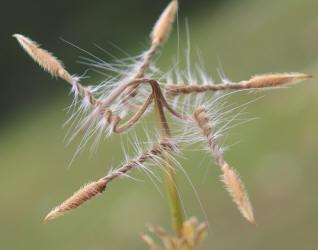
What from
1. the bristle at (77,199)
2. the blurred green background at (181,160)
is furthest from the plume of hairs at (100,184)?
the blurred green background at (181,160)

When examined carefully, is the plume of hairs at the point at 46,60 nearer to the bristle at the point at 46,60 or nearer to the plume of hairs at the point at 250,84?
the bristle at the point at 46,60

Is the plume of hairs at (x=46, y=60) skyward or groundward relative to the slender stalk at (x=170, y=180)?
skyward

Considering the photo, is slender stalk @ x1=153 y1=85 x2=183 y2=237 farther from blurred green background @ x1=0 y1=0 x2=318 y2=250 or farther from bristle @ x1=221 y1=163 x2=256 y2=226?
blurred green background @ x1=0 y1=0 x2=318 y2=250

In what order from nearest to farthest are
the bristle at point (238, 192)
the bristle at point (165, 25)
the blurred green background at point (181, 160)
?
the bristle at point (238, 192) < the bristle at point (165, 25) < the blurred green background at point (181, 160)

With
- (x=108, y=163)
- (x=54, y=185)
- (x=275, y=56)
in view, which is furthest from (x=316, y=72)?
(x=54, y=185)

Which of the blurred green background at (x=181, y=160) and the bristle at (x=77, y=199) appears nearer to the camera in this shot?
the bristle at (x=77, y=199)

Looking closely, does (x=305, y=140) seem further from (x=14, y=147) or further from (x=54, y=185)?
(x=14, y=147)

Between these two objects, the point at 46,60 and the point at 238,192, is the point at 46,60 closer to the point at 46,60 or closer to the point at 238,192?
the point at 46,60
